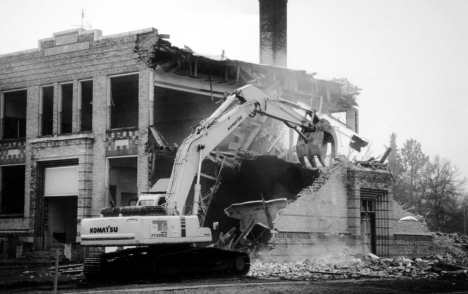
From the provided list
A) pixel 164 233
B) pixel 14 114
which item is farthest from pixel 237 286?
pixel 14 114

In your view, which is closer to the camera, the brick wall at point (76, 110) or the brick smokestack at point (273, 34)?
the brick wall at point (76, 110)

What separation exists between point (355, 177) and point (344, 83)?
34.7 feet

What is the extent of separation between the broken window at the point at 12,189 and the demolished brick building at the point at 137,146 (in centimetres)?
6

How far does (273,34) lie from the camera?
120 feet

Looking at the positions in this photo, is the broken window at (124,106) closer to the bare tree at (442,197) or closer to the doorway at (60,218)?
the doorway at (60,218)

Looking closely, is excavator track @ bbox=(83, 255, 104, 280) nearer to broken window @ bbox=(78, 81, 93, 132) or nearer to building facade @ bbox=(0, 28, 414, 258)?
building facade @ bbox=(0, 28, 414, 258)

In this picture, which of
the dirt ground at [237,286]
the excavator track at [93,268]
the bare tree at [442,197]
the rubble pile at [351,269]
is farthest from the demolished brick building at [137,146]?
the bare tree at [442,197]

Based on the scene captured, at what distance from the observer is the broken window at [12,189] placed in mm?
32906

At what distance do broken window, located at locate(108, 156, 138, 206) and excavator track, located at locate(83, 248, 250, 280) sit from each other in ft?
37.9

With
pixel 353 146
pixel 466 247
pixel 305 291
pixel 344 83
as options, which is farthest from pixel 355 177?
pixel 305 291

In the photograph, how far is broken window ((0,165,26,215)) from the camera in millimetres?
32906

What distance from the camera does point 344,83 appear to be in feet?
119

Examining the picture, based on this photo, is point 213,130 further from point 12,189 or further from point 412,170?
point 412,170

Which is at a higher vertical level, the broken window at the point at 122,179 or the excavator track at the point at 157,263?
the broken window at the point at 122,179
